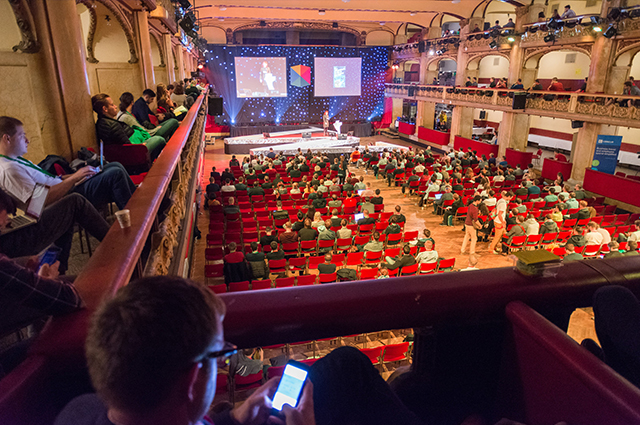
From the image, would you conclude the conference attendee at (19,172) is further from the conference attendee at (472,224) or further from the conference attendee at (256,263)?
the conference attendee at (472,224)

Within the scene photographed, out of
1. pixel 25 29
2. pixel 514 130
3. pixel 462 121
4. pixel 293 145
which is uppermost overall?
pixel 25 29

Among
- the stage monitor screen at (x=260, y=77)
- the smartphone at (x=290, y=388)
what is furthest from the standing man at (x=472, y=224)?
the stage monitor screen at (x=260, y=77)

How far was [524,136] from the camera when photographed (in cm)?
2128

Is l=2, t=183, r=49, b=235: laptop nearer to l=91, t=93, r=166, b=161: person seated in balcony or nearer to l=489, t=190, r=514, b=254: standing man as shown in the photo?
l=91, t=93, r=166, b=161: person seated in balcony

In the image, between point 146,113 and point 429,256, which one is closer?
point 146,113

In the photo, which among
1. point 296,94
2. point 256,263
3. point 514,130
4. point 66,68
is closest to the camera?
point 66,68

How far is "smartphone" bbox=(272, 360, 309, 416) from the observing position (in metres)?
1.05

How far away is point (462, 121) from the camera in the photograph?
81.9 ft

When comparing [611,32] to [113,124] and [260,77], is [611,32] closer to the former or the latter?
[113,124]

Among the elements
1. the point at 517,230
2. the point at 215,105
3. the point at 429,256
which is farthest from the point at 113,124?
the point at 215,105

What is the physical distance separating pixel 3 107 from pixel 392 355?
6214mm

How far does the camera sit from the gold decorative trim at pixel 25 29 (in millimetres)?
4734

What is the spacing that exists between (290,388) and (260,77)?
→ 31705 mm

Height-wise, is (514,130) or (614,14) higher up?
(614,14)
